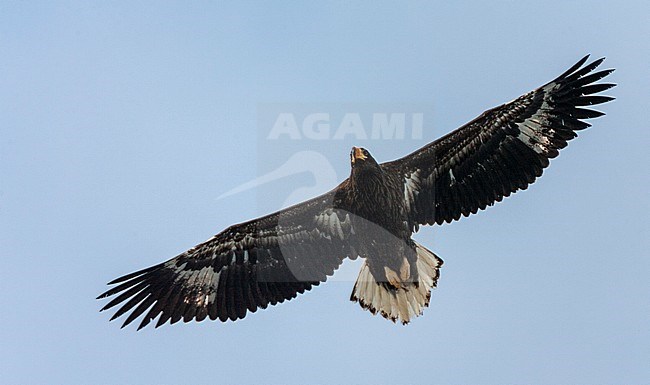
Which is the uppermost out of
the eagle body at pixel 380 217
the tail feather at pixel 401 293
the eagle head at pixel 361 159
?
the eagle head at pixel 361 159

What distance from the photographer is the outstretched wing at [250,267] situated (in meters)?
14.6

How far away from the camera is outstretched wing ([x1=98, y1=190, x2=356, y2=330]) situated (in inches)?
577

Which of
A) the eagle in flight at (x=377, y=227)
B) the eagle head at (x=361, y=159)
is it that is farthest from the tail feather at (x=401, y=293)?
the eagle head at (x=361, y=159)

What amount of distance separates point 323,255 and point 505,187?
2.75m

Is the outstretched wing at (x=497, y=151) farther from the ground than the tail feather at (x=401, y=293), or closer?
farther from the ground

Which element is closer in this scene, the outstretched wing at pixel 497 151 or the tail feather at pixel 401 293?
the outstretched wing at pixel 497 151

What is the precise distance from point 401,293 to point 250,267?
218cm

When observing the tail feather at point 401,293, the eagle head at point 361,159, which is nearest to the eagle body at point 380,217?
the eagle head at point 361,159

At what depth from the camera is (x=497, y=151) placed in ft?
47.3

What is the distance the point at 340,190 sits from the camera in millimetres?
14484

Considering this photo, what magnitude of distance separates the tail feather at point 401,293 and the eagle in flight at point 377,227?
0.05 ft

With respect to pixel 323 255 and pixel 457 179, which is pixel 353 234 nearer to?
pixel 323 255

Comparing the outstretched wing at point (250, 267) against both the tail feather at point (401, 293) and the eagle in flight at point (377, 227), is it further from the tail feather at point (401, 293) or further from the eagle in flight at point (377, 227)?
the tail feather at point (401, 293)

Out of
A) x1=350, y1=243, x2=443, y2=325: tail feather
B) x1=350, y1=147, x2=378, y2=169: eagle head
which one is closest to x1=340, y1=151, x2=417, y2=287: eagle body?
x1=350, y1=147, x2=378, y2=169: eagle head
